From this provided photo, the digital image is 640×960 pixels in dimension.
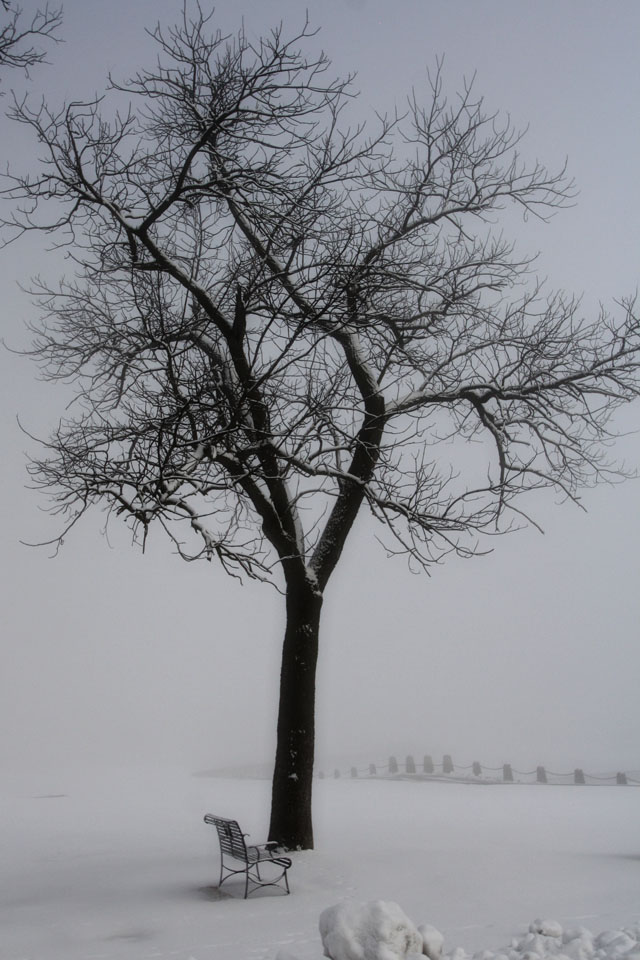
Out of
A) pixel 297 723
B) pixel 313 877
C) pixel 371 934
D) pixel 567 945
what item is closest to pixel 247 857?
pixel 313 877

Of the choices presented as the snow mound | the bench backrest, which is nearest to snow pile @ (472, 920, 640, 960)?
the snow mound

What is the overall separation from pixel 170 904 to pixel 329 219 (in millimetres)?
8796

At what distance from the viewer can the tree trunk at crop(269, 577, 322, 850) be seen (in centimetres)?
1113

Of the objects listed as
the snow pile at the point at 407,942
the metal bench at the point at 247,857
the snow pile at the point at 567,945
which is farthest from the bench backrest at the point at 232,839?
the snow pile at the point at 567,945

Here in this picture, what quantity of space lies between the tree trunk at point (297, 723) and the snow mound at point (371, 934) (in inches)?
193

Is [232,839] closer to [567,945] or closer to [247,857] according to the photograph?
[247,857]

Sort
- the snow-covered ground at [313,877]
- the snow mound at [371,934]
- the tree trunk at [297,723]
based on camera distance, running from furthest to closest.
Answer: the tree trunk at [297,723]
the snow-covered ground at [313,877]
the snow mound at [371,934]

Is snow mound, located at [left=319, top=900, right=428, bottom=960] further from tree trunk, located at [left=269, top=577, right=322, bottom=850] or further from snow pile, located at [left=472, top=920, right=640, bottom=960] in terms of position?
tree trunk, located at [left=269, top=577, right=322, bottom=850]

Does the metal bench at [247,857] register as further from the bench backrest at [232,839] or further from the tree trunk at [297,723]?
the tree trunk at [297,723]

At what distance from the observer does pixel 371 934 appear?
6.07 meters

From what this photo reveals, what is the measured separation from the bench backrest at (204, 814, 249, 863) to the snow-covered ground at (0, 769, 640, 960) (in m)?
0.43

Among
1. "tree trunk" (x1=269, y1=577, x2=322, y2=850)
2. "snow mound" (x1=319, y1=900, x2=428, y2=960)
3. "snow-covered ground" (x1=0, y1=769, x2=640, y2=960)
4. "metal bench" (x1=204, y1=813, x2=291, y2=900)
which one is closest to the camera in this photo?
"snow mound" (x1=319, y1=900, x2=428, y2=960)

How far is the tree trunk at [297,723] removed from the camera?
1113 centimetres

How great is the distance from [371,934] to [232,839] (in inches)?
149
